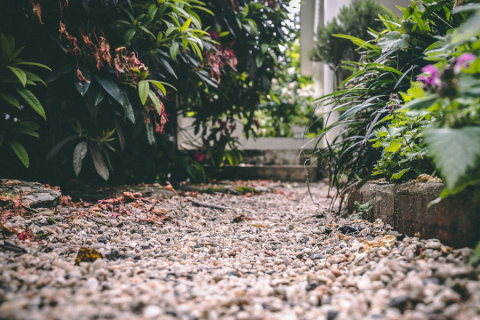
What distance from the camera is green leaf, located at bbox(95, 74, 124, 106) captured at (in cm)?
157

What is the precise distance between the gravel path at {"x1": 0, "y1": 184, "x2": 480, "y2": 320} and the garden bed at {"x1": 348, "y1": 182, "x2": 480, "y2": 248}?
0.16 feet

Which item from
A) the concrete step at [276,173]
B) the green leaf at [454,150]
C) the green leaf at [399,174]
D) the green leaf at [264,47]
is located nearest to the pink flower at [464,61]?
the green leaf at [454,150]

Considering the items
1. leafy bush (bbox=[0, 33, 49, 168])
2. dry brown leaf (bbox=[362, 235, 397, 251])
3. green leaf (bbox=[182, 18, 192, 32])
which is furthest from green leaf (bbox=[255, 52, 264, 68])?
dry brown leaf (bbox=[362, 235, 397, 251])

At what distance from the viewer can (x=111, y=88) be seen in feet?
5.19

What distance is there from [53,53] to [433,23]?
2.01 metres

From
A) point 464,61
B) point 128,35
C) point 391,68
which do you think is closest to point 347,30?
point 391,68

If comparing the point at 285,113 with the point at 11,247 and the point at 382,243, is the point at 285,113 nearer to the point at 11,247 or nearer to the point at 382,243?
the point at 382,243

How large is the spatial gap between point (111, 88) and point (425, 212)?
1.56 meters

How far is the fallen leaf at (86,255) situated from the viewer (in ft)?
3.07

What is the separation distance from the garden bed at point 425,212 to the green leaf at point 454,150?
0.27 metres

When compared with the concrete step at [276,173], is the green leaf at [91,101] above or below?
above

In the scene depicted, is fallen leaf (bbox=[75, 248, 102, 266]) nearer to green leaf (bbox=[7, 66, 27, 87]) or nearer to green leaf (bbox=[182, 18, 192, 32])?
green leaf (bbox=[7, 66, 27, 87])

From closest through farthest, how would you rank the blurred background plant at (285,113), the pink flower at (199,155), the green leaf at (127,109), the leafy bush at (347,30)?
the green leaf at (127,109) < the leafy bush at (347,30) < the pink flower at (199,155) < the blurred background plant at (285,113)

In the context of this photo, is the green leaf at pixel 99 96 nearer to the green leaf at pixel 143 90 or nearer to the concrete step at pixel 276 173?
the green leaf at pixel 143 90
